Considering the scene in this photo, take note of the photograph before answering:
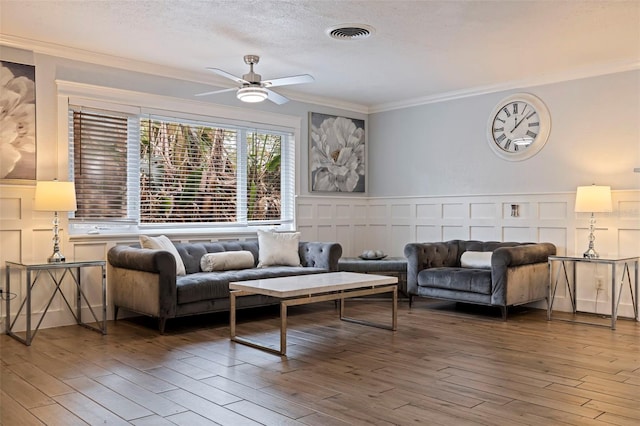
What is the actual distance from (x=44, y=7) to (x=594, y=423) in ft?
14.6

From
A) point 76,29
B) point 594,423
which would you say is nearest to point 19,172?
point 76,29

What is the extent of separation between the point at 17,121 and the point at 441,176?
4.80 meters

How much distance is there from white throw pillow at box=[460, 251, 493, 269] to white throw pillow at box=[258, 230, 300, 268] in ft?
6.10

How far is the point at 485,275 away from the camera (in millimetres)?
5438

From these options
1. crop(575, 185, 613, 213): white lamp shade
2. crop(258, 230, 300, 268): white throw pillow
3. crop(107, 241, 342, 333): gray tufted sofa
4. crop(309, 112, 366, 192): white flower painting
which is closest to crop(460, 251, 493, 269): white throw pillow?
crop(575, 185, 613, 213): white lamp shade

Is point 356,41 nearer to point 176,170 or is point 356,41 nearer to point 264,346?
point 176,170

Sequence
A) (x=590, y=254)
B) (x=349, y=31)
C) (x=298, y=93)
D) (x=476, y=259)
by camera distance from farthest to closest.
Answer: (x=298, y=93) → (x=476, y=259) → (x=590, y=254) → (x=349, y=31)

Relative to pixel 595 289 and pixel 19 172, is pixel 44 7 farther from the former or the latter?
pixel 595 289

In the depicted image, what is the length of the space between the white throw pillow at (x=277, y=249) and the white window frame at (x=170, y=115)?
1.37ft

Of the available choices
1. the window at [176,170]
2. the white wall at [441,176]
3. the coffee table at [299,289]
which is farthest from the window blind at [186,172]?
the coffee table at [299,289]

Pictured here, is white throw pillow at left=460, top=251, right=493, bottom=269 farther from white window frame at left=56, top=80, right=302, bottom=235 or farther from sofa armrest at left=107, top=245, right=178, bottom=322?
sofa armrest at left=107, top=245, right=178, bottom=322

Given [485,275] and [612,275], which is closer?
[612,275]

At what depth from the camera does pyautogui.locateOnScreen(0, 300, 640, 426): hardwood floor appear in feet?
9.37

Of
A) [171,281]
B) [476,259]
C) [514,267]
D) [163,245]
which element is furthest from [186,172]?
[514,267]
